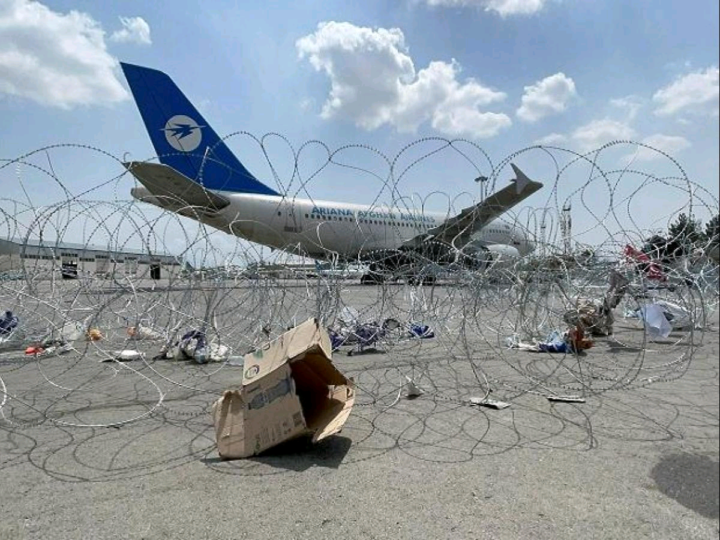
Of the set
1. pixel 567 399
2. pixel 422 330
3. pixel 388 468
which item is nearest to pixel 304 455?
pixel 388 468

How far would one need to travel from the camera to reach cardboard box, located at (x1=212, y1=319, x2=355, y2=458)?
3256 millimetres

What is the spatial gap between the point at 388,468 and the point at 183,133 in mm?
17085

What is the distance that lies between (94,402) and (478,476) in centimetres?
372

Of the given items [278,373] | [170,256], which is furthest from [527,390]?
[170,256]

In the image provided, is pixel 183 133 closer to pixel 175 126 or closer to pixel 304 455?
pixel 175 126

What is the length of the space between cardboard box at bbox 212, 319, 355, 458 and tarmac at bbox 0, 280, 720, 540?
0.51 ft

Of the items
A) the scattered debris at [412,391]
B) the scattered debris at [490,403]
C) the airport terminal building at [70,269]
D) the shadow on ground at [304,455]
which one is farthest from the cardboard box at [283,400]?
the airport terminal building at [70,269]

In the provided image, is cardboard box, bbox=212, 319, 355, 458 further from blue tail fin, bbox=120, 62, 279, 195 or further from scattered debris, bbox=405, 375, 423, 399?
blue tail fin, bbox=120, 62, 279, 195

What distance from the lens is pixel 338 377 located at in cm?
372

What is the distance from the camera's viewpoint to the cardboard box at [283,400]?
3.26 m

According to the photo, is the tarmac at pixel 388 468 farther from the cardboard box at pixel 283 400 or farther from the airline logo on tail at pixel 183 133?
the airline logo on tail at pixel 183 133

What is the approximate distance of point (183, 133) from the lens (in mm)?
17516

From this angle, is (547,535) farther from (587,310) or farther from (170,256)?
(587,310)

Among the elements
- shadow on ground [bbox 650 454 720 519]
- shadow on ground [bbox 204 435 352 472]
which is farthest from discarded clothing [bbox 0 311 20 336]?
shadow on ground [bbox 650 454 720 519]
